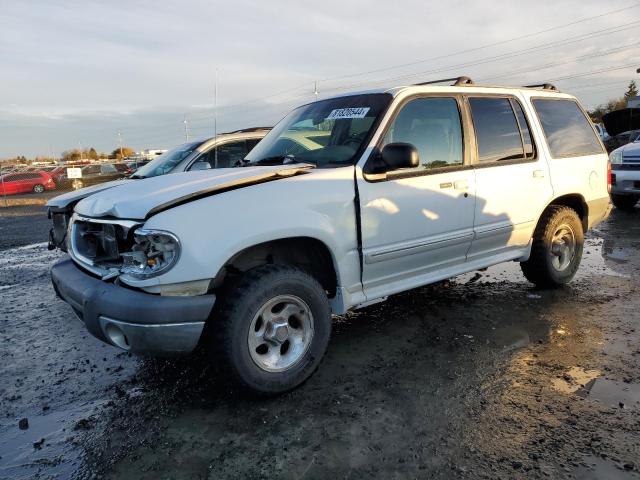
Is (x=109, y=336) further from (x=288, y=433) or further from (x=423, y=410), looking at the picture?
(x=423, y=410)

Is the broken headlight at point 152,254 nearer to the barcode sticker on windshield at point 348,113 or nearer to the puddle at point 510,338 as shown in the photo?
the barcode sticker on windshield at point 348,113

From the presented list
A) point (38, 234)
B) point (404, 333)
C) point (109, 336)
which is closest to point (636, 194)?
point (404, 333)

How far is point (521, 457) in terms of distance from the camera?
2443mm

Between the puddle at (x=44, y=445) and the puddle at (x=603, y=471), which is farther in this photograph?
the puddle at (x=44, y=445)

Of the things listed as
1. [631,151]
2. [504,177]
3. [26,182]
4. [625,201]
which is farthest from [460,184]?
[26,182]

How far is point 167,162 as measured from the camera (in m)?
7.46

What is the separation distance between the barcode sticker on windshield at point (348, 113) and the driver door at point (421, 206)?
27 centimetres

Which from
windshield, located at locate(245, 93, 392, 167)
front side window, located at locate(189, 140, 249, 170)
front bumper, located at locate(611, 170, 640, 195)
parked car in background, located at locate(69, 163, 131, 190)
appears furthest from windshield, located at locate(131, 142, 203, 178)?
parked car in background, located at locate(69, 163, 131, 190)

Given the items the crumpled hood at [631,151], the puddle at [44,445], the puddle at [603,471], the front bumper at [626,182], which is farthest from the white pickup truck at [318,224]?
the crumpled hood at [631,151]

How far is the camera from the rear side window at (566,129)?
4.87 meters

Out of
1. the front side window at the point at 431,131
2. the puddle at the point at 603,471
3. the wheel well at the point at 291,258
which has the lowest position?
the puddle at the point at 603,471

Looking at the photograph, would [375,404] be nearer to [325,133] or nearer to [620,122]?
[325,133]

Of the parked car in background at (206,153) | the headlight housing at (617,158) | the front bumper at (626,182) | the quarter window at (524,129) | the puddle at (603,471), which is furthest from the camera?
the headlight housing at (617,158)

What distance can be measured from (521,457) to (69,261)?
128 inches
